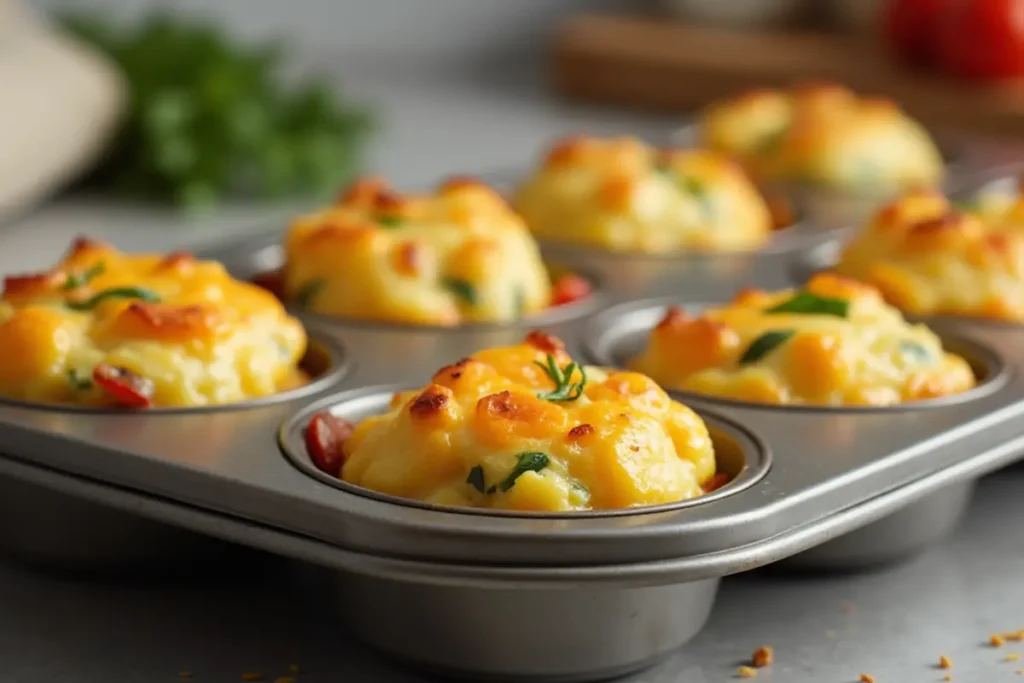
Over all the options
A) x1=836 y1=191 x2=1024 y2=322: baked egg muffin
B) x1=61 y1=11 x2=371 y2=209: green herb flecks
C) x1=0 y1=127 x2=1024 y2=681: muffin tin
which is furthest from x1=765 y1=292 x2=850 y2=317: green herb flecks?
x1=61 y1=11 x2=371 y2=209: green herb flecks

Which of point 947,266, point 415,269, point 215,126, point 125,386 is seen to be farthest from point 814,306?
point 215,126

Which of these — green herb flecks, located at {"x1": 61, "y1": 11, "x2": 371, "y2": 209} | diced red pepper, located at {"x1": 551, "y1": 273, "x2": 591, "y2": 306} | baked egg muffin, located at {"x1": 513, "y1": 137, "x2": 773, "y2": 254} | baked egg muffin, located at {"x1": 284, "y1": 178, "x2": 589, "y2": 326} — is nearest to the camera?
baked egg muffin, located at {"x1": 284, "y1": 178, "x2": 589, "y2": 326}

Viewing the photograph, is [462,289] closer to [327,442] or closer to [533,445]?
[327,442]

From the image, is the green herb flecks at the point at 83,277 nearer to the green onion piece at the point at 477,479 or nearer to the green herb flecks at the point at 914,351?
the green onion piece at the point at 477,479

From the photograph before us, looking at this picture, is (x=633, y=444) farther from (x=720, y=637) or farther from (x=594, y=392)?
(x=720, y=637)

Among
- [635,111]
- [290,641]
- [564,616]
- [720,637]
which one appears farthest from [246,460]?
[635,111]

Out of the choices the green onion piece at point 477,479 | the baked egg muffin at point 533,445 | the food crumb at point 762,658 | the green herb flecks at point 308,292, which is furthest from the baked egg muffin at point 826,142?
the green onion piece at point 477,479

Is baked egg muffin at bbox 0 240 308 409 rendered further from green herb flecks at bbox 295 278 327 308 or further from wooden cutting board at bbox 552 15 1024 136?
wooden cutting board at bbox 552 15 1024 136
